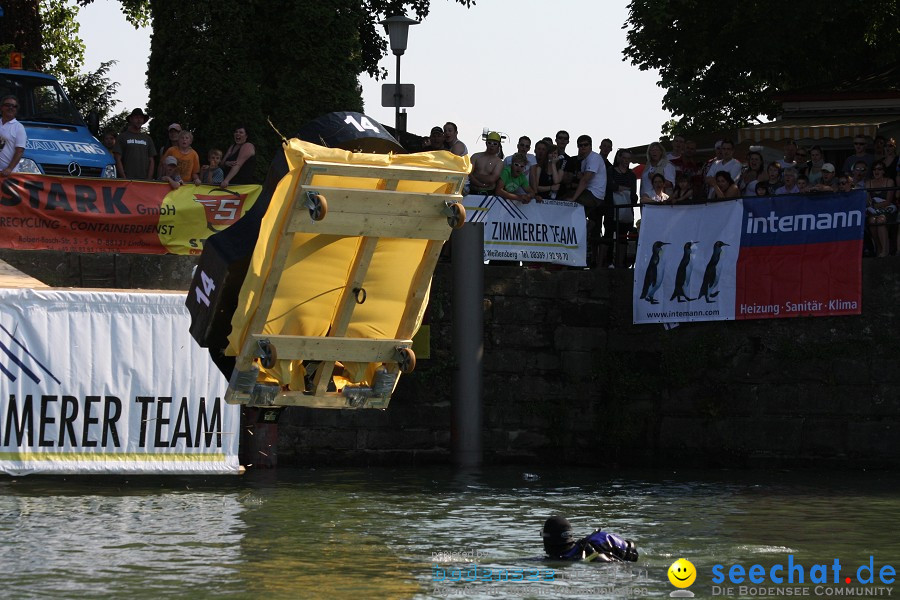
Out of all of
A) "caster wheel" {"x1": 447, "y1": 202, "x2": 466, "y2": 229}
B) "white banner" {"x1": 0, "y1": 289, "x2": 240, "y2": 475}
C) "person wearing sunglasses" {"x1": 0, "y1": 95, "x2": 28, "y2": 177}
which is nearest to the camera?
"caster wheel" {"x1": 447, "y1": 202, "x2": 466, "y2": 229}

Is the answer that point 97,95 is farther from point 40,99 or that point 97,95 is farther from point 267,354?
point 267,354

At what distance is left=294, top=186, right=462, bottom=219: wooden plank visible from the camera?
11156 mm

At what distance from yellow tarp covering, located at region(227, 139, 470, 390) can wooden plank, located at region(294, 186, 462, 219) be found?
0.08 meters

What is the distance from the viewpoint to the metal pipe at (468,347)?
21.7 meters

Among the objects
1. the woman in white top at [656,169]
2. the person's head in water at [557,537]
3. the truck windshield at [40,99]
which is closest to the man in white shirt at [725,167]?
the woman in white top at [656,169]

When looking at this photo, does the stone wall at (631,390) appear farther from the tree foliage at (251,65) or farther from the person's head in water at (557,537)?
the person's head in water at (557,537)

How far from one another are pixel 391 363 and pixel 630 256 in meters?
11.5

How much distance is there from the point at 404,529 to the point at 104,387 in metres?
4.69

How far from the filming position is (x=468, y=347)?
72.0 ft

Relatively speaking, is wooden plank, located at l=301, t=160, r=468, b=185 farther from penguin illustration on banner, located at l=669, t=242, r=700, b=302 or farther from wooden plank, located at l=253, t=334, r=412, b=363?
penguin illustration on banner, located at l=669, t=242, r=700, b=302

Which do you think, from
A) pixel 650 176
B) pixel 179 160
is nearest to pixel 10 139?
pixel 179 160

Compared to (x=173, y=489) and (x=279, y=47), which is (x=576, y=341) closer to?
(x=173, y=489)

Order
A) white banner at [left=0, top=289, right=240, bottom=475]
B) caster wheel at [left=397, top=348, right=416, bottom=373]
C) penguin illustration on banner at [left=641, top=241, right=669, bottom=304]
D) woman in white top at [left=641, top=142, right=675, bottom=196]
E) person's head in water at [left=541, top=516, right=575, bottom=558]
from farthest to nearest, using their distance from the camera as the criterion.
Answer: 1. woman in white top at [left=641, top=142, right=675, bottom=196]
2. penguin illustration on banner at [left=641, top=241, right=669, bottom=304]
3. white banner at [left=0, top=289, right=240, bottom=475]
4. person's head in water at [left=541, top=516, right=575, bottom=558]
5. caster wheel at [left=397, top=348, right=416, bottom=373]

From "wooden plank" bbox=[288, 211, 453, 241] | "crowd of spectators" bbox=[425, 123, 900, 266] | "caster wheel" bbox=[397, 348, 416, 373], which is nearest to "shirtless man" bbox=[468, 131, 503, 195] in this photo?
"crowd of spectators" bbox=[425, 123, 900, 266]
